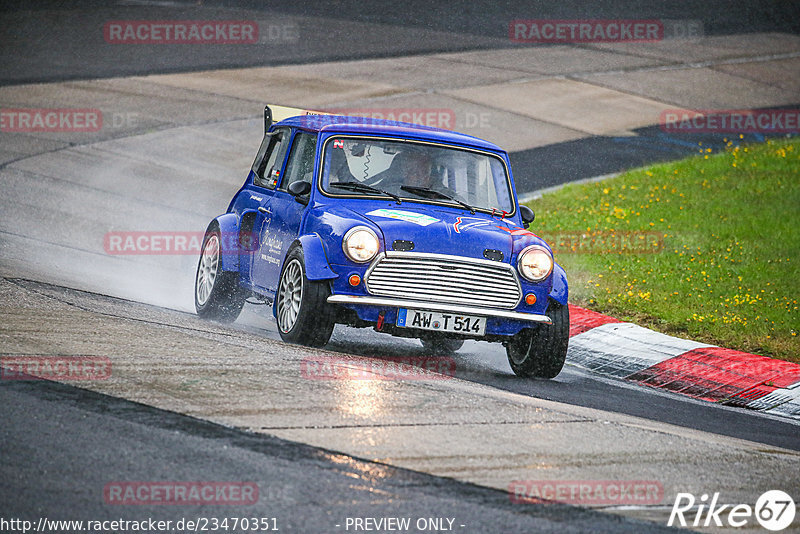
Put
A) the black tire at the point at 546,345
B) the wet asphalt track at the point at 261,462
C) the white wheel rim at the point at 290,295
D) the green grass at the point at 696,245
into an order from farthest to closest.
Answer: the green grass at the point at 696,245, the black tire at the point at 546,345, the white wheel rim at the point at 290,295, the wet asphalt track at the point at 261,462

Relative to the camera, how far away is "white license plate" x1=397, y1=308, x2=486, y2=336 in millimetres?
8008

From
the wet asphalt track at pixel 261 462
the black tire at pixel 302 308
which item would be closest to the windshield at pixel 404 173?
the black tire at pixel 302 308

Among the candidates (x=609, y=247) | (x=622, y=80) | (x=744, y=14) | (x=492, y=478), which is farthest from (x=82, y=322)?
(x=744, y=14)

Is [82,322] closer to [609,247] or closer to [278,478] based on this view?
[278,478]

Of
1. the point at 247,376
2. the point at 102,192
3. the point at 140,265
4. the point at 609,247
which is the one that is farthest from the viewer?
the point at 102,192

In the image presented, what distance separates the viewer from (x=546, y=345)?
8469 mm

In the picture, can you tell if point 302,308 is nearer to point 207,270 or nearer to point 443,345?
point 443,345

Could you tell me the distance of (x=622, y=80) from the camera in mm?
25109

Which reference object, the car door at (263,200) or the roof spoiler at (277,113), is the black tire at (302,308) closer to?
the car door at (263,200)

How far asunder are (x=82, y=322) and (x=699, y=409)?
4192mm

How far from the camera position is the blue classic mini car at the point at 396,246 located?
26.4 ft

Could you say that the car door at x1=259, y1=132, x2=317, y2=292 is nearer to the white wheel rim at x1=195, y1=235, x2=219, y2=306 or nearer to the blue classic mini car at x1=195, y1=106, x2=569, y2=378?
the blue classic mini car at x1=195, y1=106, x2=569, y2=378

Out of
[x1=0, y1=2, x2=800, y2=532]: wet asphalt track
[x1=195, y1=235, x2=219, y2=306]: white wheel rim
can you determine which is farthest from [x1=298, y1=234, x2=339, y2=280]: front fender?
[x1=195, y1=235, x2=219, y2=306]: white wheel rim

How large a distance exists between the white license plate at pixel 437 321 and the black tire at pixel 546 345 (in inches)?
20.7
